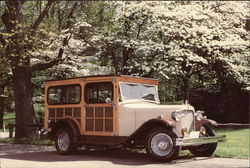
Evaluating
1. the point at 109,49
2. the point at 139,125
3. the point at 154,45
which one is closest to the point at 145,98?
the point at 139,125

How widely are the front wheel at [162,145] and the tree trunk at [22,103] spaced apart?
9.21 m

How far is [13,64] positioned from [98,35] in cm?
415

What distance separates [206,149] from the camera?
12047 mm

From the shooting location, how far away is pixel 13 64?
17.8 meters

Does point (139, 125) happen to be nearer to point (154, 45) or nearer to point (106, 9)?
point (154, 45)

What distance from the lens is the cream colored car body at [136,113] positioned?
11211mm

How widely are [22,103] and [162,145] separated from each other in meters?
9.85

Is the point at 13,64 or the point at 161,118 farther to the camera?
the point at 13,64

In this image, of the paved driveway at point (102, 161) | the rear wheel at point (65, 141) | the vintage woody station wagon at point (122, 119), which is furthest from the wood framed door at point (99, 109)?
the paved driveway at point (102, 161)

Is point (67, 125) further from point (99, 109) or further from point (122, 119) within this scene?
point (122, 119)

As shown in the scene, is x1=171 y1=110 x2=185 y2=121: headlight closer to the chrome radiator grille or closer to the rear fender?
the chrome radiator grille

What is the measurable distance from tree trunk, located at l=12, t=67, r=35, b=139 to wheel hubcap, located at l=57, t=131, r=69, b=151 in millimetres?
6006

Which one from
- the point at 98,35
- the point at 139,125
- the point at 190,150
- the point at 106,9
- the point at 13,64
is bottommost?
the point at 190,150

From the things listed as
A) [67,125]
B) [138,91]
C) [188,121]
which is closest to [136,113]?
[138,91]
